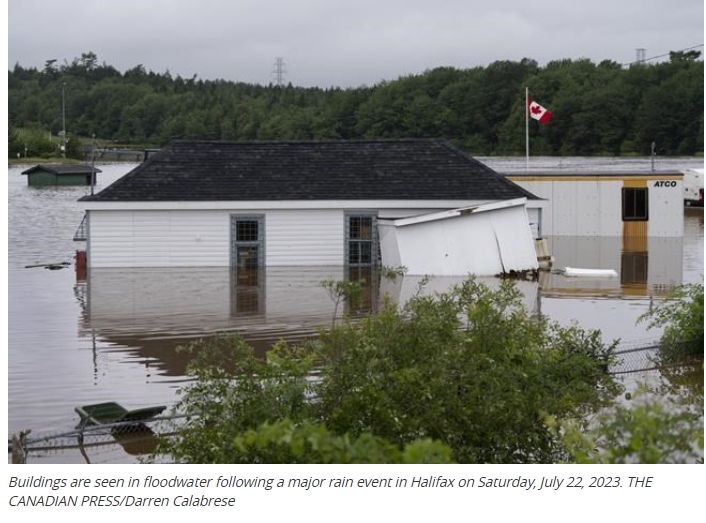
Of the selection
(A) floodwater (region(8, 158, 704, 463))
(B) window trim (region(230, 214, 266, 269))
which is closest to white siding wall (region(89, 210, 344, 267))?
(B) window trim (region(230, 214, 266, 269))

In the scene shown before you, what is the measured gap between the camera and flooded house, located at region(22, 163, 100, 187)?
3612 inches

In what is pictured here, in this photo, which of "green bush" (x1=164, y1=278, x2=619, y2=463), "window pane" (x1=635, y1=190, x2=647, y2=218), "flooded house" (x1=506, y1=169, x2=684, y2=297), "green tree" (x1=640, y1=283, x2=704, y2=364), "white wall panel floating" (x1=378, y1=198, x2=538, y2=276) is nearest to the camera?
"green bush" (x1=164, y1=278, x2=619, y2=463)

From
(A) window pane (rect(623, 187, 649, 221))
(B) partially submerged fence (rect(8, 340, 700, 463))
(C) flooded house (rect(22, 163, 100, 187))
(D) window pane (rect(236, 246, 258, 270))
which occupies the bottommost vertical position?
(B) partially submerged fence (rect(8, 340, 700, 463))

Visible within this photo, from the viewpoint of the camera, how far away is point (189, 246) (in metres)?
34.1

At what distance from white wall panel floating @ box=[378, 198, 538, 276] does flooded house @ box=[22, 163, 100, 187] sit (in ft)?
207

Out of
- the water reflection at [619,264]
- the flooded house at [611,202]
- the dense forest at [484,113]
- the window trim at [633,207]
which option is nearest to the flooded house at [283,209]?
the water reflection at [619,264]

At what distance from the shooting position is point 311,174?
35031mm

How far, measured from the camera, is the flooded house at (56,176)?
91750mm

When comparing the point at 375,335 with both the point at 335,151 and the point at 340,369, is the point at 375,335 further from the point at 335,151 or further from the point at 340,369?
the point at 335,151

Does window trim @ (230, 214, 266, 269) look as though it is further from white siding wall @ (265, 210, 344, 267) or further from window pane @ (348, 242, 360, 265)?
window pane @ (348, 242, 360, 265)

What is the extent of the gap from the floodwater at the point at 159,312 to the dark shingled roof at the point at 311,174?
2.21m

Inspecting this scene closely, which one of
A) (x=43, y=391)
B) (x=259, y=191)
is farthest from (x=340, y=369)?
(x=259, y=191)

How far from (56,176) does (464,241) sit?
65.5 meters

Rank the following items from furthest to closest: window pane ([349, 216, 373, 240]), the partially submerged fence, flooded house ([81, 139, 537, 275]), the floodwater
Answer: window pane ([349, 216, 373, 240])
flooded house ([81, 139, 537, 275])
the floodwater
the partially submerged fence
